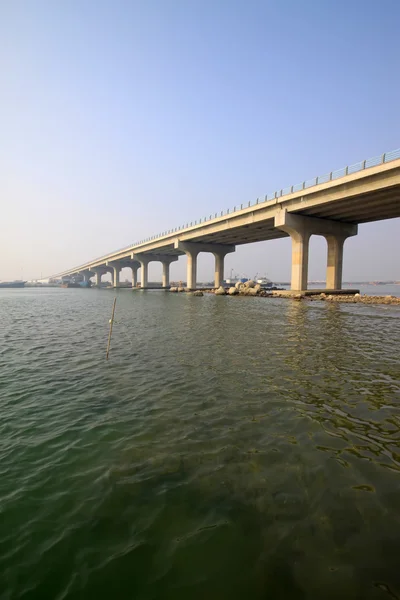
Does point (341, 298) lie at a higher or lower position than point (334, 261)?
lower

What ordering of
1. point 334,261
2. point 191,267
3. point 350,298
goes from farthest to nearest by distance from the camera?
point 191,267, point 334,261, point 350,298

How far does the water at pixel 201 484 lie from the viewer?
2826 mm

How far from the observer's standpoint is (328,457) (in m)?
4.73

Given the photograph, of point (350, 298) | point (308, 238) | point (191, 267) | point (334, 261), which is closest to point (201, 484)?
point (350, 298)

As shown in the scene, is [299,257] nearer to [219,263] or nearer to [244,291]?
[244,291]

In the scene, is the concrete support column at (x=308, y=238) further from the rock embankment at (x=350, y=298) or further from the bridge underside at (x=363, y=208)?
the rock embankment at (x=350, y=298)

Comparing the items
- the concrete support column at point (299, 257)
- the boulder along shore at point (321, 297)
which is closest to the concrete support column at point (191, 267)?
the boulder along shore at point (321, 297)

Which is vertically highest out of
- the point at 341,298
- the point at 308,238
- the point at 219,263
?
the point at 308,238

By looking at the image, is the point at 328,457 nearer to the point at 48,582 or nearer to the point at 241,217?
the point at 48,582

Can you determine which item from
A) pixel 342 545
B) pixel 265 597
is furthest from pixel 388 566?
pixel 265 597

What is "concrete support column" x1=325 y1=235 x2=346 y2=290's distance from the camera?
46156 mm

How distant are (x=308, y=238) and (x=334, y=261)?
7175 millimetres

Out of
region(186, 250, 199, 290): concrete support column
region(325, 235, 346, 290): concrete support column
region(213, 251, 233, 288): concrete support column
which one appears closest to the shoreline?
region(325, 235, 346, 290): concrete support column

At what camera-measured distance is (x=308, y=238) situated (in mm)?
43000
